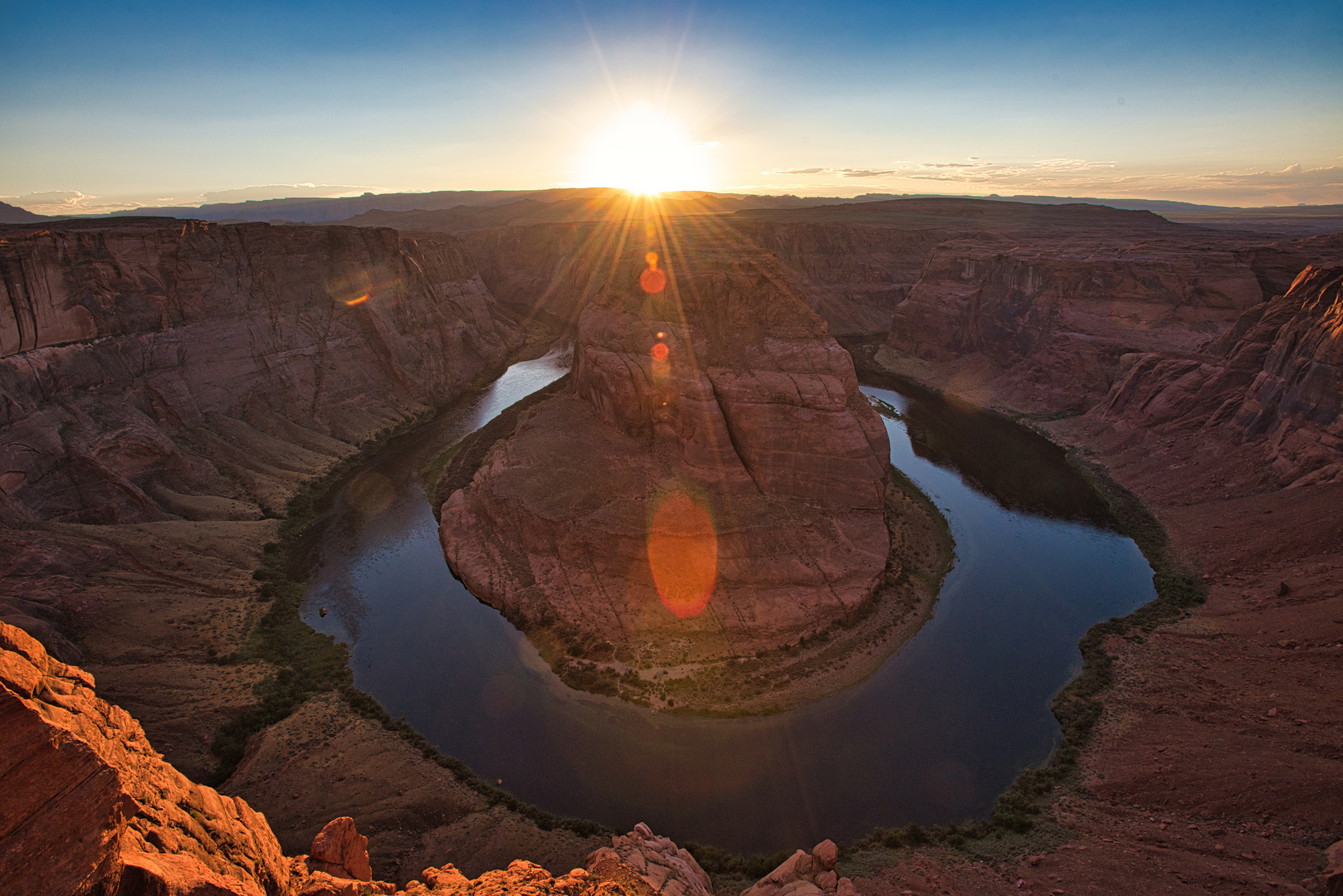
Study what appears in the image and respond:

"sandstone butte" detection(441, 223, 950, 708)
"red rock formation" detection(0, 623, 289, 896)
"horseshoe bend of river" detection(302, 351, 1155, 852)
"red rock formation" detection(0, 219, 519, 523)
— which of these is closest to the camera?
"red rock formation" detection(0, 623, 289, 896)

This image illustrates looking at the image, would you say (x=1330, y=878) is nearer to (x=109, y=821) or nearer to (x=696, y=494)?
(x=109, y=821)

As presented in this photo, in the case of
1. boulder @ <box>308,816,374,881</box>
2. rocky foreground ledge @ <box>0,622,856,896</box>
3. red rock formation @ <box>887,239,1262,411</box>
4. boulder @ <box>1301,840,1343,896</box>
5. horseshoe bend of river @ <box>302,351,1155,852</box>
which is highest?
red rock formation @ <box>887,239,1262,411</box>

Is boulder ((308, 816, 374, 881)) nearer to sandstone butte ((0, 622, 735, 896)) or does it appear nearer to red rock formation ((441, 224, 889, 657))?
sandstone butte ((0, 622, 735, 896))

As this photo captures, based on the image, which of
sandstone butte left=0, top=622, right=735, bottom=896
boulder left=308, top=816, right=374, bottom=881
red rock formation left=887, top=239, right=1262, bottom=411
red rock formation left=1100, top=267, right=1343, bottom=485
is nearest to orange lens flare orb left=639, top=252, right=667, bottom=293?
boulder left=308, top=816, right=374, bottom=881

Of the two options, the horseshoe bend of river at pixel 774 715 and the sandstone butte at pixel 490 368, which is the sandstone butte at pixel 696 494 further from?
the sandstone butte at pixel 490 368

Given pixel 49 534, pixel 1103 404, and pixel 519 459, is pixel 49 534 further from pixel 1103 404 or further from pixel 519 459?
pixel 1103 404
